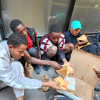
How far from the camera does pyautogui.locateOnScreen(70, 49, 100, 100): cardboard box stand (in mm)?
1517

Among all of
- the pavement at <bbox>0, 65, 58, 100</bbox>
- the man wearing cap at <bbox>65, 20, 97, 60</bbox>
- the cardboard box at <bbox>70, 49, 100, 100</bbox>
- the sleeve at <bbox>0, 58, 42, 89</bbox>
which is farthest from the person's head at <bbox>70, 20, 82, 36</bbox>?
the sleeve at <bbox>0, 58, 42, 89</bbox>

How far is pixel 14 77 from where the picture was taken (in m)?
1.13

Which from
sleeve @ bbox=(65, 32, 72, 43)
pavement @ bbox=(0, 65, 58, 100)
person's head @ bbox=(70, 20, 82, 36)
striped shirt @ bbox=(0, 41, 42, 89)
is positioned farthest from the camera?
sleeve @ bbox=(65, 32, 72, 43)

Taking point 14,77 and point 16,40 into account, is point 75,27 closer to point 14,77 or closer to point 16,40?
point 16,40

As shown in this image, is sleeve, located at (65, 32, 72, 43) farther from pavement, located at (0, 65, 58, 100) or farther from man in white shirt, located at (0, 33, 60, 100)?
man in white shirt, located at (0, 33, 60, 100)

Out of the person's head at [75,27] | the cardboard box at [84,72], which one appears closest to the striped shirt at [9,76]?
the cardboard box at [84,72]

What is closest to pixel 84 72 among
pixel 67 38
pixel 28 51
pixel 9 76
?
pixel 67 38

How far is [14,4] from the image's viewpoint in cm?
Answer: 196

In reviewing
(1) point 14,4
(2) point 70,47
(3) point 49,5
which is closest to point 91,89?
(2) point 70,47

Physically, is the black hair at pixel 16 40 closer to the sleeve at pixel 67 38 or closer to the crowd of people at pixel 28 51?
the crowd of people at pixel 28 51

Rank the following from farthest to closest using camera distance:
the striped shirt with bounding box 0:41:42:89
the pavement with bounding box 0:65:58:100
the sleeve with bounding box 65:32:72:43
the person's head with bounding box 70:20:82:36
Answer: the sleeve with bounding box 65:32:72:43 → the person's head with bounding box 70:20:82:36 → the pavement with bounding box 0:65:58:100 → the striped shirt with bounding box 0:41:42:89

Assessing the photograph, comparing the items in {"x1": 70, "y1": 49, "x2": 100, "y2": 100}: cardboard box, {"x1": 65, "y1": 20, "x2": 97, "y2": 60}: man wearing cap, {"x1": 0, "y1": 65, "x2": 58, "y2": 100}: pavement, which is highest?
{"x1": 65, "y1": 20, "x2": 97, "y2": 60}: man wearing cap

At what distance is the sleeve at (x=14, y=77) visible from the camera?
1080 millimetres

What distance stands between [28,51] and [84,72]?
3.06 feet
